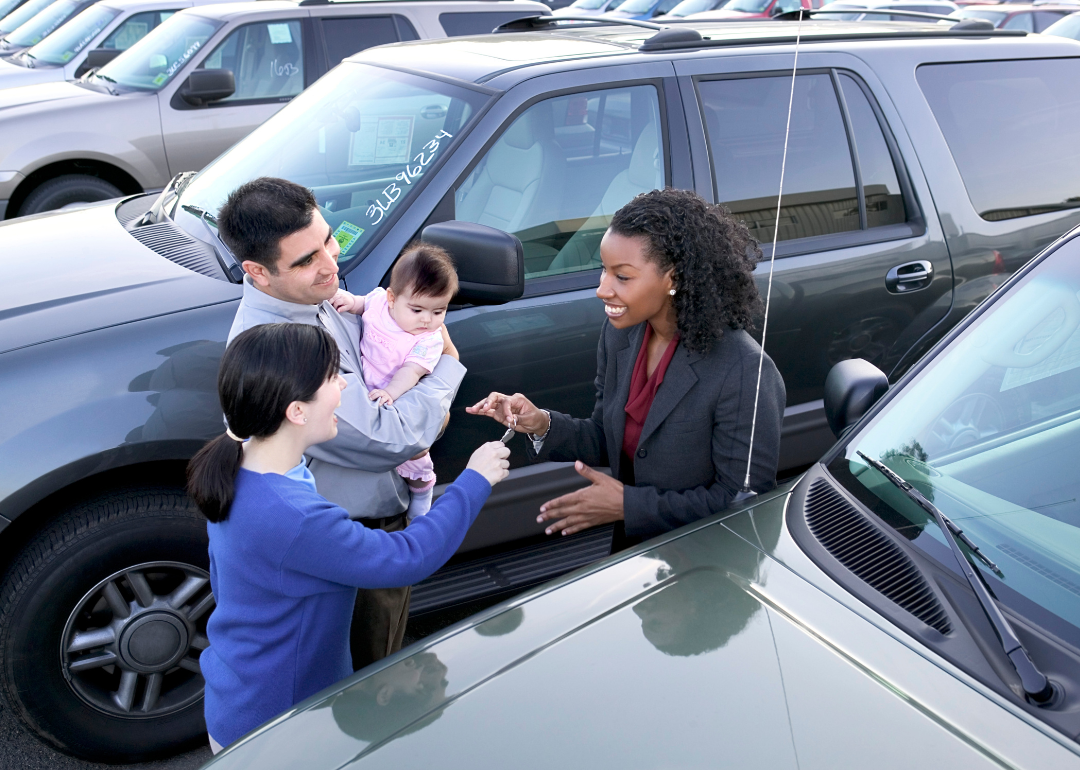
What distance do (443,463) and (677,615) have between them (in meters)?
1.44

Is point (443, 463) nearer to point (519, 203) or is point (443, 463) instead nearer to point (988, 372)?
point (519, 203)

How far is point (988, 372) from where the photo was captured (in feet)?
7.09

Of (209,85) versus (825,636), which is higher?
(825,636)

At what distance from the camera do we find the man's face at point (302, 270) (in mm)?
2301

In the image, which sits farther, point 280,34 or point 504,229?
point 280,34

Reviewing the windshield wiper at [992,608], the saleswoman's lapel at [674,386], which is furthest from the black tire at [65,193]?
the windshield wiper at [992,608]

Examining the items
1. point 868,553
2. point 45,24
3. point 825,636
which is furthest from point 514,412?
point 45,24

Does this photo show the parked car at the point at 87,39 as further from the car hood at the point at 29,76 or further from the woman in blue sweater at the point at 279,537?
the woman in blue sweater at the point at 279,537

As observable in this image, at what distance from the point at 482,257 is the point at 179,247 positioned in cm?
117

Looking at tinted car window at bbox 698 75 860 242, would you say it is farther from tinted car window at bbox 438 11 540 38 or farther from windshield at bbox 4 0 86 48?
windshield at bbox 4 0 86 48

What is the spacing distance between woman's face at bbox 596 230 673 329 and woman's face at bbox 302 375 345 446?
0.75m

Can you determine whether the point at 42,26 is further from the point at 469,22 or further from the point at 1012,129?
the point at 1012,129

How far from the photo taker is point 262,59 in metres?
7.48

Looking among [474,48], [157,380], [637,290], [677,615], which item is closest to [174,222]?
[157,380]
